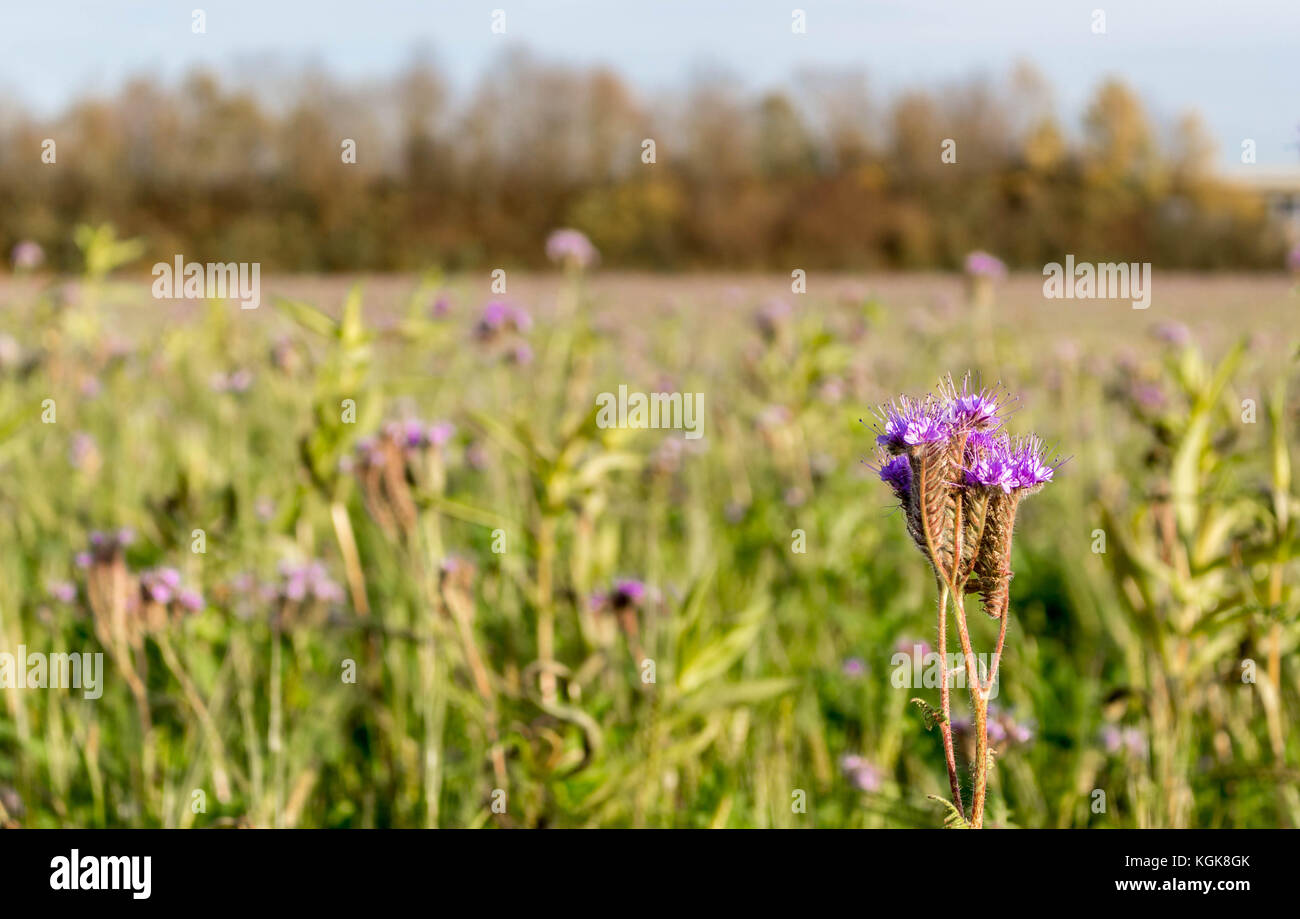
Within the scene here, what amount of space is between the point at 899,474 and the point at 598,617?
0.90 m

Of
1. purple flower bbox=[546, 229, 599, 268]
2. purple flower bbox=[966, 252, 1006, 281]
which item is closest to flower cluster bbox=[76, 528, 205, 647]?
purple flower bbox=[546, 229, 599, 268]

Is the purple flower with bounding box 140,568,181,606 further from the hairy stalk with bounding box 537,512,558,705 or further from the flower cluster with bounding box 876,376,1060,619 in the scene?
the flower cluster with bounding box 876,376,1060,619

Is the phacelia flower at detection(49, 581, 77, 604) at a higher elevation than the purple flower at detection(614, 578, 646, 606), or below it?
higher

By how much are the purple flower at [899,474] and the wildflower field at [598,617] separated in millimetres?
41

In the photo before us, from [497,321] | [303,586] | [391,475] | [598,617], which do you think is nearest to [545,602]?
[598,617]

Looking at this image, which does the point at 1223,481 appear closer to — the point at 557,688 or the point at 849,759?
the point at 849,759

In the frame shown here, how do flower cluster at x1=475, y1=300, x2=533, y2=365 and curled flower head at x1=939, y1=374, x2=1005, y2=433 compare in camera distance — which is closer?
curled flower head at x1=939, y1=374, x2=1005, y2=433

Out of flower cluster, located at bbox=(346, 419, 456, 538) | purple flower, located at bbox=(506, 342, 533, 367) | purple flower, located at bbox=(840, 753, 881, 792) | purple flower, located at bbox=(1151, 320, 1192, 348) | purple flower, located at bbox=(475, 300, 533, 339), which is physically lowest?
purple flower, located at bbox=(840, 753, 881, 792)

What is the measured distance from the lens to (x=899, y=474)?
868 mm

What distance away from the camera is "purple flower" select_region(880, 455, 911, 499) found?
0.86m

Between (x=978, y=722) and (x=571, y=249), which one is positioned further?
(x=571, y=249)

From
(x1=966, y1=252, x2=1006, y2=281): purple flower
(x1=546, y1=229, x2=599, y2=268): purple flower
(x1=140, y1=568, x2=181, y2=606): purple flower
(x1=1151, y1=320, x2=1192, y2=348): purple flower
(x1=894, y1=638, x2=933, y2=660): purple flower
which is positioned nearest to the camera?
(x1=140, y1=568, x2=181, y2=606): purple flower

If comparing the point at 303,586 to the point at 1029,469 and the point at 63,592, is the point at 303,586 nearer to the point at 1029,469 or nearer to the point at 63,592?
the point at 63,592

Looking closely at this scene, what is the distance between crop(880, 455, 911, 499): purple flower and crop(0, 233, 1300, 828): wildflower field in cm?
4
